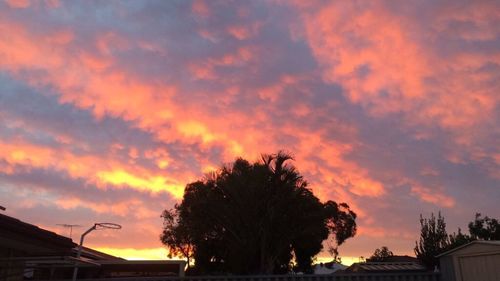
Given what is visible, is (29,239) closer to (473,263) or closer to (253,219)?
(473,263)

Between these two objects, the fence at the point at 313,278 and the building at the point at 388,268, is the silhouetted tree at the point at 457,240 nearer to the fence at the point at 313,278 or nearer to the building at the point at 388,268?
the building at the point at 388,268

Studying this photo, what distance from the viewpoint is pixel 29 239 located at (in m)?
7.55

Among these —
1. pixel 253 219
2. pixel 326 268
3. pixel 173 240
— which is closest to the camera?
pixel 253 219

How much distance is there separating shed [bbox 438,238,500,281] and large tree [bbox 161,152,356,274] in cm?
1497

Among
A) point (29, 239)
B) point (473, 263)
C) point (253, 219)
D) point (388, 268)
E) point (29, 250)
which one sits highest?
point (253, 219)

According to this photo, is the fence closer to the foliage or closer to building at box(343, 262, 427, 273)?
building at box(343, 262, 427, 273)

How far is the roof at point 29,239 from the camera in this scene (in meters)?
6.94

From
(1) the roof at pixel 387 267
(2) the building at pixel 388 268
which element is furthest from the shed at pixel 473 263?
(1) the roof at pixel 387 267

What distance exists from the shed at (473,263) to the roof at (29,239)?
47.1 ft

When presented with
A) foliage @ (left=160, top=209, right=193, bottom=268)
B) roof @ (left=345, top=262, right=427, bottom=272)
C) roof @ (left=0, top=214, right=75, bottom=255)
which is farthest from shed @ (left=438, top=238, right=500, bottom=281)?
foliage @ (left=160, top=209, right=193, bottom=268)

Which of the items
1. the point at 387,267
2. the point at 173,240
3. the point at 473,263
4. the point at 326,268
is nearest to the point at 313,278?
the point at 473,263

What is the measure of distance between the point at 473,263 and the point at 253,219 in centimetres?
1725

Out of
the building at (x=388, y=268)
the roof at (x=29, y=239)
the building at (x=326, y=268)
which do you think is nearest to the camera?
the roof at (x=29, y=239)

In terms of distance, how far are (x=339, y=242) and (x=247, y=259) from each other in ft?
36.5
